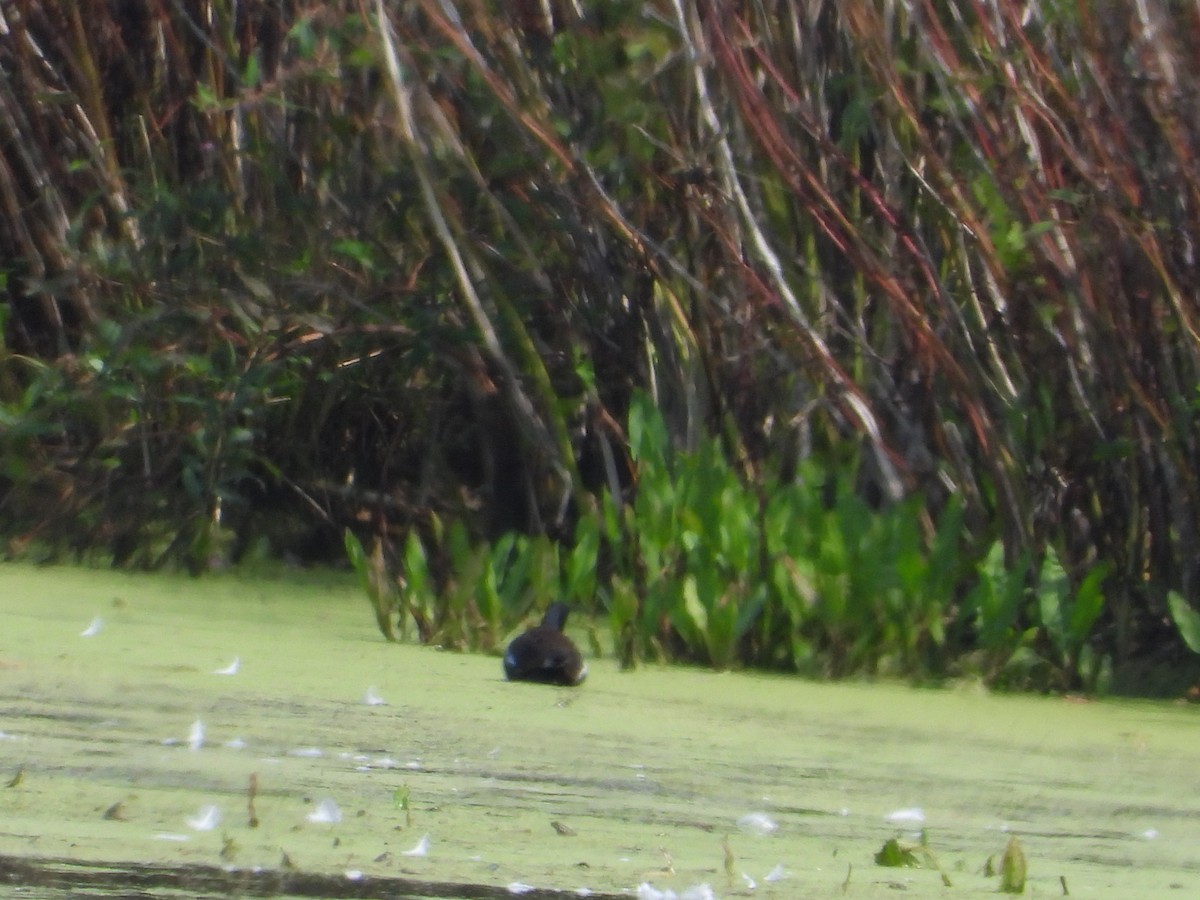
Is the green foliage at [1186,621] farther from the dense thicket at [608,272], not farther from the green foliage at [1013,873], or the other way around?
the green foliage at [1013,873]

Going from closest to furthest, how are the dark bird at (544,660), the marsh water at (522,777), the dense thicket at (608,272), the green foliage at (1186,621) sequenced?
the marsh water at (522,777) < the dark bird at (544,660) < the green foliage at (1186,621) < the dense thicket at (608,272)

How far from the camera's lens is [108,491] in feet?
12.3

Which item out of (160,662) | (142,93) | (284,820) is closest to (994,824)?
(284,820)

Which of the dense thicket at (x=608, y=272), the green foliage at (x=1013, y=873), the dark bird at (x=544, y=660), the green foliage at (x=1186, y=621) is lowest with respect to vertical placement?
the green foliage at (x=1013, y=873)

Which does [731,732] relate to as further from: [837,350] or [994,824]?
[837,350]

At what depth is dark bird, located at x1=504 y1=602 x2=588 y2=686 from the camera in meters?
2.55

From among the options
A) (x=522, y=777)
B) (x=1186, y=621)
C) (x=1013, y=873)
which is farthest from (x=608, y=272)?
(x=1013, y=873)

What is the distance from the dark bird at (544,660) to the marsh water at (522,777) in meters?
0.03

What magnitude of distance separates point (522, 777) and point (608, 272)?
5.34 feet

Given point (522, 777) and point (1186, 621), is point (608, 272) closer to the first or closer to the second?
point (1186, 621)

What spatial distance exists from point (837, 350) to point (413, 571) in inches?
35.1

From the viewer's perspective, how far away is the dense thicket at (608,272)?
2.95 meters

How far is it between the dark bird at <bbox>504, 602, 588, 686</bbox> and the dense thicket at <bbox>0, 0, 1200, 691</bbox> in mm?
470

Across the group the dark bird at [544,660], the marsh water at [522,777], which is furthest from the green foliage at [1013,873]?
the dark bird at [544,660]
